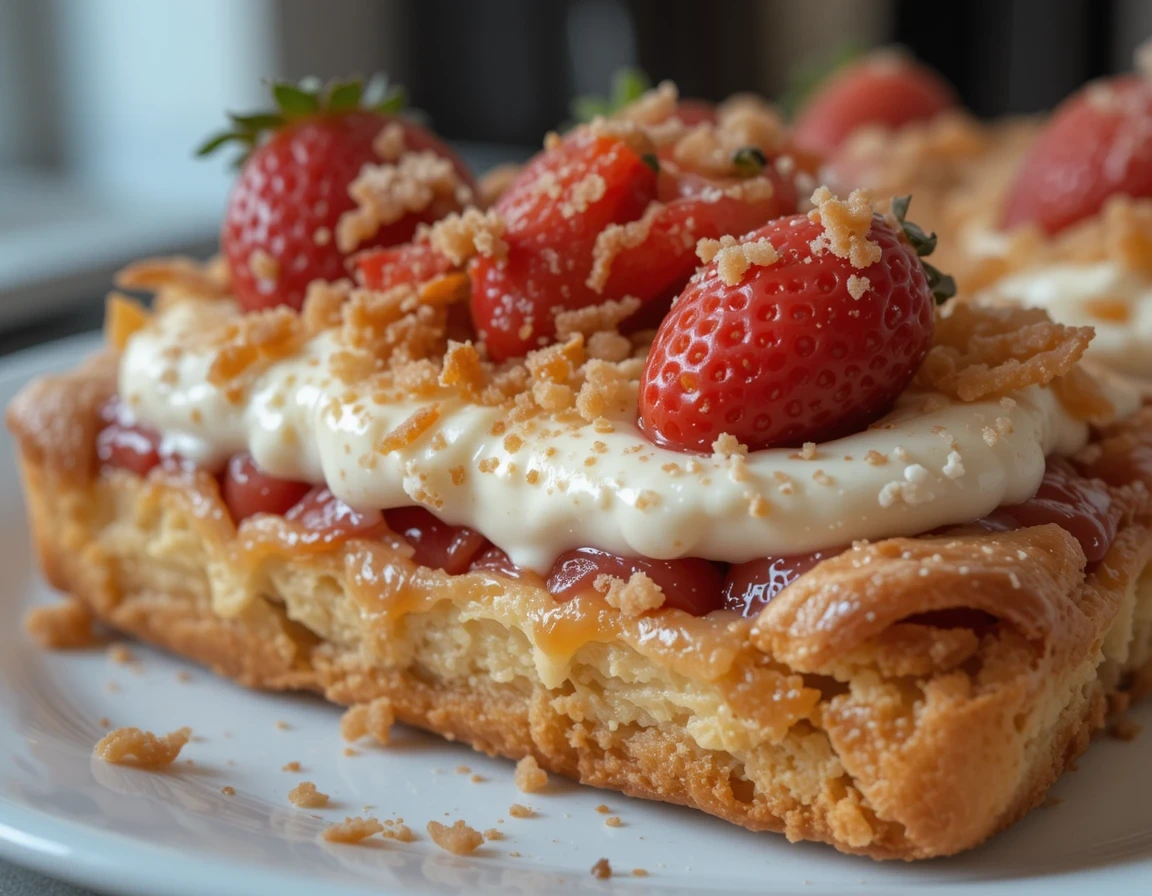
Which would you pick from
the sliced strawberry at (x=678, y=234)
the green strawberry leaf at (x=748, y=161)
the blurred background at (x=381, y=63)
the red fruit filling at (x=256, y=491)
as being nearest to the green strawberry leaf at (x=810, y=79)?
the blurred background at (x=381, y=63)

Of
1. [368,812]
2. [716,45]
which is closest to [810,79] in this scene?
[716,45]

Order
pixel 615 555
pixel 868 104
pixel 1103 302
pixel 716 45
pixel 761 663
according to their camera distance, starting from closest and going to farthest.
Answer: pixel 761 663
pixel 615 555
pixel 1103 302
pixel 868 104
pixel 716 45

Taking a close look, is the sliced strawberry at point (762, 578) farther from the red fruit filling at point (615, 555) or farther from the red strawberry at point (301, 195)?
the red strawberry at point (301, 195)

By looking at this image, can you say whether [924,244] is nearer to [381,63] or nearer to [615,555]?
[615,555]

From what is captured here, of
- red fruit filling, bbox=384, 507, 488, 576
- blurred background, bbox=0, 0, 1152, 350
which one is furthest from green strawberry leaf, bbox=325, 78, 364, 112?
blurred background, bbox=0, 0, 1152, 350

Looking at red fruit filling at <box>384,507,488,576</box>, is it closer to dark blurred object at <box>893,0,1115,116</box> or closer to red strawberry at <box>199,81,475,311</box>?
red strawberry at <box>199,81,475,311</box>

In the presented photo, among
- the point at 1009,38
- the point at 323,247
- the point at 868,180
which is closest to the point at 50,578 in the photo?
the point at 323,247
